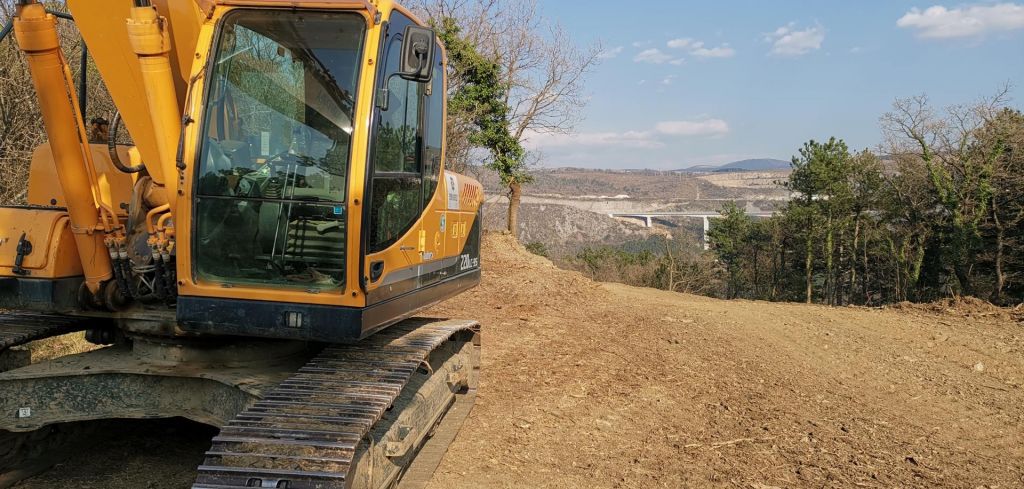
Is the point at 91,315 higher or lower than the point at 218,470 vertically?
higher

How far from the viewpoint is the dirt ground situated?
5363 mm

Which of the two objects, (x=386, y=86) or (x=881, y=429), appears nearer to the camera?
(x=386, y=86)

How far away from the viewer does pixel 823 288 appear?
1651 inches

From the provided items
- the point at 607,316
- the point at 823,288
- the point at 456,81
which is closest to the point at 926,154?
the point at 823,288

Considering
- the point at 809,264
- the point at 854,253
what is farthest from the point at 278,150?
the point at 809,264

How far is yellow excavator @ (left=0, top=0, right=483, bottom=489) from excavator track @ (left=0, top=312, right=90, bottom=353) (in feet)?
0.13

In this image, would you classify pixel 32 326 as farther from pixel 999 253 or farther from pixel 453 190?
pixel 999 253

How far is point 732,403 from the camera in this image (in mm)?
7238

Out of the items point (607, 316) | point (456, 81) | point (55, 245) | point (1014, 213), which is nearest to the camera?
point (55, 245)

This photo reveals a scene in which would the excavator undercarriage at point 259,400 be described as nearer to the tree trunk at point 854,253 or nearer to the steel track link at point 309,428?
the steel track link at point 309,428

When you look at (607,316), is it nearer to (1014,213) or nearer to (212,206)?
(212,206)

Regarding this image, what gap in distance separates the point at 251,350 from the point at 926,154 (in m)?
33.1

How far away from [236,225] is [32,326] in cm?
216

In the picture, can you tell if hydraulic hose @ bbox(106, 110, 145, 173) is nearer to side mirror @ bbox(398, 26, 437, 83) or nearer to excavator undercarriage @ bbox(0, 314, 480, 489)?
excavator undercarriage @ bbox(0, 314, 480, 489)
